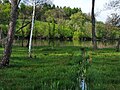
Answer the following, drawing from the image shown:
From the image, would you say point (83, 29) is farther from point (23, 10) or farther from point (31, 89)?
point (31, 89)

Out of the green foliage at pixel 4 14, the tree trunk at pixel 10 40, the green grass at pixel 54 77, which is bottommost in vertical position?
the green grass at pixel 54 77

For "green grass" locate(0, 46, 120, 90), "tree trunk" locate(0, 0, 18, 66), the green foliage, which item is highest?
the green foliage

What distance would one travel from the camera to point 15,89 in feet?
44.4

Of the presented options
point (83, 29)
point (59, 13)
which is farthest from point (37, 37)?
point (83, 29)

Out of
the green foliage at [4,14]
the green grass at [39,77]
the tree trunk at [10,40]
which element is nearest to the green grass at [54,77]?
the green grass at [39,77]

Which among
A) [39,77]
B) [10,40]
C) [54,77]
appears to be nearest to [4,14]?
[10,40]

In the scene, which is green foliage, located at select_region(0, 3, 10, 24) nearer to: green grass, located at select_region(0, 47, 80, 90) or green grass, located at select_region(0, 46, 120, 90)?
green grass, located at select_region(0, 46, 120, 90)

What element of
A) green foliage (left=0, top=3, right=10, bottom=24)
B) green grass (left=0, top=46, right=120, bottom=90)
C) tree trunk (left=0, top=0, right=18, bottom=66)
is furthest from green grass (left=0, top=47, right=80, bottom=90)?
green foliage (left=0, top=3, right=10, bottom=24)

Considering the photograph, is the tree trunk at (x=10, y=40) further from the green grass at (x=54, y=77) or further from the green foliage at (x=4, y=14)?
the green foliage at (x=4, y=14)

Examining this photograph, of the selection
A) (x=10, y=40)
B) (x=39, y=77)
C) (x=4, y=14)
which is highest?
(x=4, y=14)

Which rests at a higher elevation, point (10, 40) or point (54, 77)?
point (10, 40)

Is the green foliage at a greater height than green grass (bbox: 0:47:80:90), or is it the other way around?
the green foliage

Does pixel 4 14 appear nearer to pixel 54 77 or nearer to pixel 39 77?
pixel 39 77

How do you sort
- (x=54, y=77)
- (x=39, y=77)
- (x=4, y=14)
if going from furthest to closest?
(x=4, y=14) < (x=39, y=77) < (x=54, y=77)
